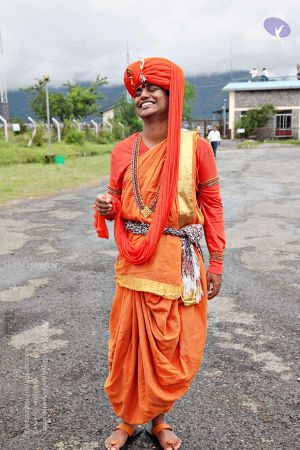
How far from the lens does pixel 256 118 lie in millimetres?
45250

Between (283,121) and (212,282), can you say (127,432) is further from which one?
(283,121)

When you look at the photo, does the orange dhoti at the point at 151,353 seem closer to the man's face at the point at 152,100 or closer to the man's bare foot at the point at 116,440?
the man's bare foot at the point at 116,440

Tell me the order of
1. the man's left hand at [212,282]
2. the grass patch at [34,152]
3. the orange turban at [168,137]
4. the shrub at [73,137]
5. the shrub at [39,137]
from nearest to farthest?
the orange turban at [168,137] → the man's left hand at [212,282] → the grass patch at [34,152] → the shrub at [39,137] → the shrub at [73,137]

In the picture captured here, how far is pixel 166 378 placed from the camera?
2.31 meters

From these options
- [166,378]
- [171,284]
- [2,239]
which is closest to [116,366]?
[166,378]

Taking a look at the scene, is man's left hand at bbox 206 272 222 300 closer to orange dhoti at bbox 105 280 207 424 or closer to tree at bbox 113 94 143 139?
orange dhoti at bbox 105 280 207 424

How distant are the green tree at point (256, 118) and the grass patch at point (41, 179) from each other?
2875 centimetres

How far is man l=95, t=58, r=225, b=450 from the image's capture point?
231cm

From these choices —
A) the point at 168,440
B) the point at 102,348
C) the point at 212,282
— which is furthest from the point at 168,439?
the point at 102,348

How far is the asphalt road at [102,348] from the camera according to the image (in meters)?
2.63

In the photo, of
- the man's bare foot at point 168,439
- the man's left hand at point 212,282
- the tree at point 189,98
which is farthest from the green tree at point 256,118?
the man's bare foot at point 168,439

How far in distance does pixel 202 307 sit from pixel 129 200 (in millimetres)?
644

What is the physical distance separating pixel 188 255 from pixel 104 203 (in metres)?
0.48

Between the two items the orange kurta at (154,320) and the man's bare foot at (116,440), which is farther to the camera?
the man's bare foot at (116,440)
